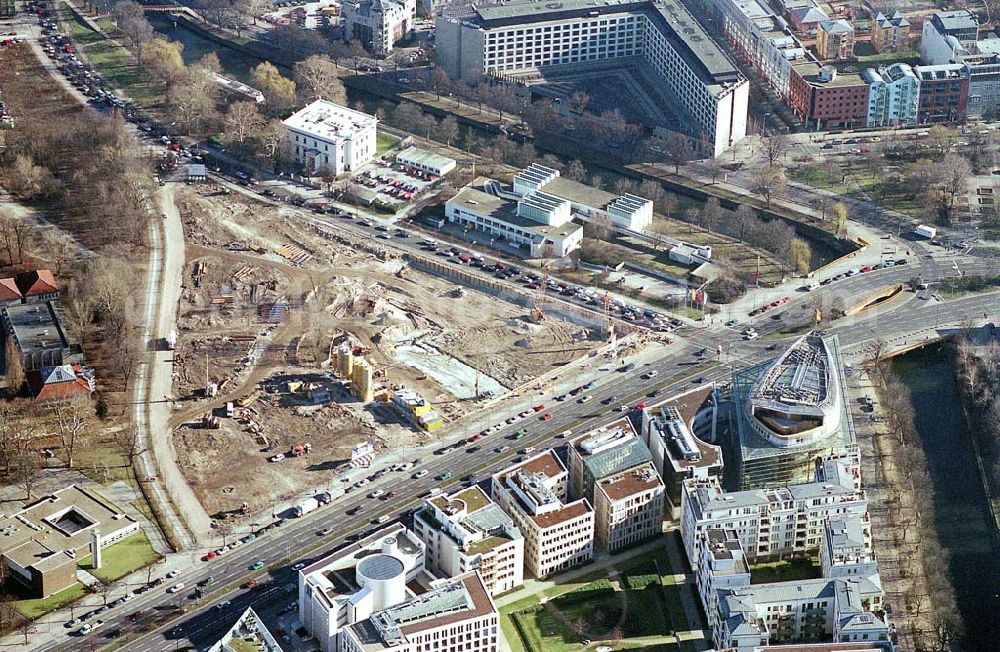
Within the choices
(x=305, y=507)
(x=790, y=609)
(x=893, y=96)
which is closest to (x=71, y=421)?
(x=305, y=507)

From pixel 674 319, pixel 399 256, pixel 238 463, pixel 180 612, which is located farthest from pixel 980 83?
pixel 180 612

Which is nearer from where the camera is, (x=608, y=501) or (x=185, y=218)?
(x=608, y=501)

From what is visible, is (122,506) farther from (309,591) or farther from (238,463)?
(309,591)

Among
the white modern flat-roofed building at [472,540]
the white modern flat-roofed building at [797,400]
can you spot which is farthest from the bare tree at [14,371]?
the white modern flat-roofed building at [797,400]

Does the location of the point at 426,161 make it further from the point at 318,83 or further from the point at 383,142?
the point at 318,83

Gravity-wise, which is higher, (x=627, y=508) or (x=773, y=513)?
(x=773, y=513)

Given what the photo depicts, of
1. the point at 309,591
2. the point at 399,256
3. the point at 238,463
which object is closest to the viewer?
the point at 309,591
